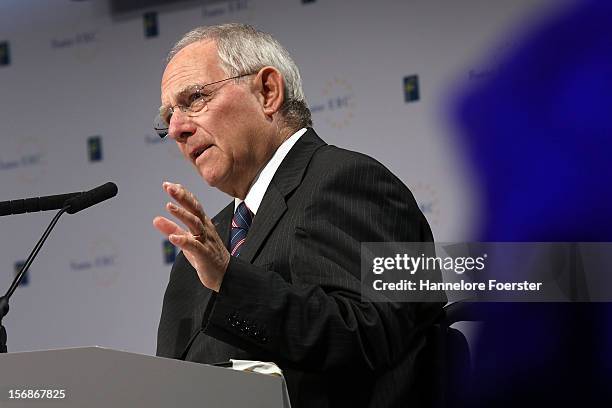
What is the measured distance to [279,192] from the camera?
98.1 inches

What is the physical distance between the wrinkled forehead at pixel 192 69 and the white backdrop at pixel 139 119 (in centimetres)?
127

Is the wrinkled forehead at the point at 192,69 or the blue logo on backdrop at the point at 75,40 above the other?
the blue logo on backdrop at the point at 75,40

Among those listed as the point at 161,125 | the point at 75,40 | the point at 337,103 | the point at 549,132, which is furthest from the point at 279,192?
the point at 75,40

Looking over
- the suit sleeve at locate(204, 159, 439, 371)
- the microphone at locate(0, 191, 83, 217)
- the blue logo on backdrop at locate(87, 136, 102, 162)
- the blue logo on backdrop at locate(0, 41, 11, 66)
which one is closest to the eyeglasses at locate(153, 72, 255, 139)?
the microphone at locate(0, 191, 83, 217)

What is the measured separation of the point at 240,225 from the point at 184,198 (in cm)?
78

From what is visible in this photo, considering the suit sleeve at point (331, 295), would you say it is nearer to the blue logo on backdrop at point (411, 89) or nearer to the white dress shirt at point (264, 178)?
the white dress shirt at point (264, 178)

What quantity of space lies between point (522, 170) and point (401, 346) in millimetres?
1611

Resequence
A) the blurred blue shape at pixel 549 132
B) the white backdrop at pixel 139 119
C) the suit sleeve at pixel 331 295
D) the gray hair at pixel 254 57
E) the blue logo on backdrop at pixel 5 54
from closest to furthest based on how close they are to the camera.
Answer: the suit sleeve at pixel 331 295
the gray hair at pixel 254 57
the blurred blue shape at pixel 549 132
the white backdrop at pixel 139 119
the blue logo on backdrop at pixel 5 54

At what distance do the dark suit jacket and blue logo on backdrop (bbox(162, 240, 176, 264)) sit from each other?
173 cm

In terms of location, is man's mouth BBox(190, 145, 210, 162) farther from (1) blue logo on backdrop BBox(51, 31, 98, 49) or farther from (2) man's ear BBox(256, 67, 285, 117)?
(1) blue logo on backdrop BBox(51, 31, 98, 49)

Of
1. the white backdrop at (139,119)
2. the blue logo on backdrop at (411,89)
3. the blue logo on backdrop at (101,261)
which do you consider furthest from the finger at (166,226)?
the blue logo on backdrop at (101,261)

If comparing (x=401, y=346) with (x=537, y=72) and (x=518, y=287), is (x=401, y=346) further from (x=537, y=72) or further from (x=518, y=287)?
(x=537, y=72)

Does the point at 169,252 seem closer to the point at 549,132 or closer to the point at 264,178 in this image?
the point at 549,132

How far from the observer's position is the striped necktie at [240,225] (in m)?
2.64
